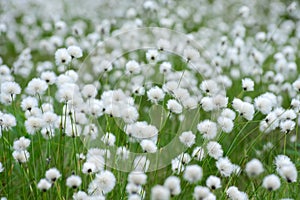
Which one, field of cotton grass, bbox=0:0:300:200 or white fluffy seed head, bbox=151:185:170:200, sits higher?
field of cotton grass, bbox=0:0:300:200

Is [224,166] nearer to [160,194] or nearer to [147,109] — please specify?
[160,194]

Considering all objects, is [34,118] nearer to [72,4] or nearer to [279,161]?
[279,161]

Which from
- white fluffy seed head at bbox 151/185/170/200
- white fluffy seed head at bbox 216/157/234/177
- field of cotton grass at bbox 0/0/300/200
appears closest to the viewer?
white fluffy seed head at bbox 151/185/170/200

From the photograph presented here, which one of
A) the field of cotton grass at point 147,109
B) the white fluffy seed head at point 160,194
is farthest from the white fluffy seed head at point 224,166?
the white fluffy seed head at point 160,194

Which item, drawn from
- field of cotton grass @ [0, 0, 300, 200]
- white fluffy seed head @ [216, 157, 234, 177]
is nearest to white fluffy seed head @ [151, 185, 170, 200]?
field of cotton grass @ [0, 0, 300, 200]

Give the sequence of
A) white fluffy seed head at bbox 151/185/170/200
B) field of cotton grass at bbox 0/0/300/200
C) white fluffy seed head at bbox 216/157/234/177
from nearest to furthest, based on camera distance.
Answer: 1. white fluffy seed head at bbox 151/185/170/200
2. white fluffy seed head at bbox 216/157/234/177
3. field of cotton grass at bbox 0/0/300/200

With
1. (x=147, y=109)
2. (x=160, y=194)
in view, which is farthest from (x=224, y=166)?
(x=147, y=109)

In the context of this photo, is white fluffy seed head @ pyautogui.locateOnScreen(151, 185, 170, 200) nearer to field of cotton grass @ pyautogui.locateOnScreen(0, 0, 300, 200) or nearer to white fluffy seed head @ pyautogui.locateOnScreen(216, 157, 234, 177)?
field of cotton grass @ pyautogui.locateOnScreen(0, 0, 300, 200)

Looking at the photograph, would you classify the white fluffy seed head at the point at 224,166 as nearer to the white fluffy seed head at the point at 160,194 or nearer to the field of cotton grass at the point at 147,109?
the field of cotton grass at the point at 147,109

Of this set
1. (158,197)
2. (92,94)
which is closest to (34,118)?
(92,94)
